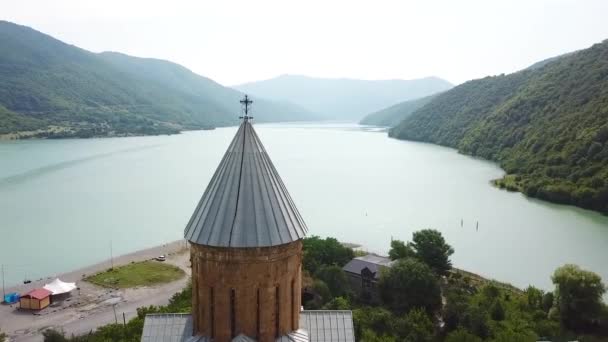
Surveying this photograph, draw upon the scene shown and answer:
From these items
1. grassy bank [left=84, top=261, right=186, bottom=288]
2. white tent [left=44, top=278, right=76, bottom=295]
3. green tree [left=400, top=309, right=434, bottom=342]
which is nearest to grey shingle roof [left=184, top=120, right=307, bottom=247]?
green tree [left=400, top=309, right=434, bottom=342]

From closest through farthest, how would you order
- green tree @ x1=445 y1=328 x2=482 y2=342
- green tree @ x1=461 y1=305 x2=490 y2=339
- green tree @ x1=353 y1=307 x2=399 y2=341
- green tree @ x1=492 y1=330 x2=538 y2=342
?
1. green tree @ x1=492 y1=330 x2=538 y2=342
2. green tree @ x1=445 y1=328 x2=482 y2=342
3. green tree @ x1=353 y1=307 x2=399 y2=341
4. green tree @ x1=461 y1=305 x2=490 y2=339

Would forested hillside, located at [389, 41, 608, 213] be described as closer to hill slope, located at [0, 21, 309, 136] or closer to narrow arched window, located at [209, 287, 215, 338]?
narrow arched window, located at [209, 287, 215, 338]

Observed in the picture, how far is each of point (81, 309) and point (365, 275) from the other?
14.1 m

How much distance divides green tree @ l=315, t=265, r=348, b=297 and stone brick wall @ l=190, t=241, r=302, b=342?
1481 centimetres

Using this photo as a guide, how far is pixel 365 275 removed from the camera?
945 inches

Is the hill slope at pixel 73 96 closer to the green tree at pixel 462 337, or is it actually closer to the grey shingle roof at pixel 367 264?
the grey shingle roof at pixel 367 264

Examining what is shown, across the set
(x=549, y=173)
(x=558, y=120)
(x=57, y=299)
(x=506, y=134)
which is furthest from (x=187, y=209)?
(x=506, y=134)

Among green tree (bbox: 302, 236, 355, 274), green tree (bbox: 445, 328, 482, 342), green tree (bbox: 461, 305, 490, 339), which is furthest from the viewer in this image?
green tree (bbox: 302, 236, 355, 274)

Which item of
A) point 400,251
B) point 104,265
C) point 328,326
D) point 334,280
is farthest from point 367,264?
point 104,265

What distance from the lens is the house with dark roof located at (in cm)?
735

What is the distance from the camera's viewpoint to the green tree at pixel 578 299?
1966cm

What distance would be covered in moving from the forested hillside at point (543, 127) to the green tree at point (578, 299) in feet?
89.0

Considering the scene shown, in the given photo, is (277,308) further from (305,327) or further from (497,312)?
(497,312)

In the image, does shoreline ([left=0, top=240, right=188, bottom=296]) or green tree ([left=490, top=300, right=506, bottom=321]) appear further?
shoreline ([left=0, top=240, right=188, bottom=296])
